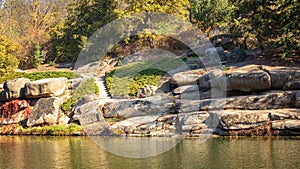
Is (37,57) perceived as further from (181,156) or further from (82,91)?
(181,156)

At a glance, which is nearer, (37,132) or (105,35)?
(37,132)

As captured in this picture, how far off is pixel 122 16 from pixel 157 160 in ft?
77.4

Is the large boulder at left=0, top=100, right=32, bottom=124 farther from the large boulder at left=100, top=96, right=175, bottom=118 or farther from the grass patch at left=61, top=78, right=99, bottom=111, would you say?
the large boulder at left=100, top=96, right=175, bottom=118

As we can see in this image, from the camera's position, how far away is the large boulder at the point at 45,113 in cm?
2603

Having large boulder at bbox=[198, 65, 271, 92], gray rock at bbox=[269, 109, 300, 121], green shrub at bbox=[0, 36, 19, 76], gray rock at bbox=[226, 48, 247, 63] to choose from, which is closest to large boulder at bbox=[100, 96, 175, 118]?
large boulder at bbox=[198, 65, 271, 92]

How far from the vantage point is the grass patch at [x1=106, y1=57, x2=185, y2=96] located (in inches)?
1145

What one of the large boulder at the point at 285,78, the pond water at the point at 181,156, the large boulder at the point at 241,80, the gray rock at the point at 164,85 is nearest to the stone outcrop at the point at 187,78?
the gray rock at the point at 164,85

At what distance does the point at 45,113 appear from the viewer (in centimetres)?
2628

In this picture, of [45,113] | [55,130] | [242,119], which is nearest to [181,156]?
[242,119]

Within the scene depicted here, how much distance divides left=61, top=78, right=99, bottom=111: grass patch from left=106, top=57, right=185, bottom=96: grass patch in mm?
1219

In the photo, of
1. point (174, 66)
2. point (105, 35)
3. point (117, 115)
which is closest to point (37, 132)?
point (117, 115)

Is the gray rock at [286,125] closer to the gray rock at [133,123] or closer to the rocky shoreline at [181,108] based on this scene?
the rocky shoreline at [181,108]

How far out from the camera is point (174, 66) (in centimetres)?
3042

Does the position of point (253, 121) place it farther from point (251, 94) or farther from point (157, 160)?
point (157, 160)
